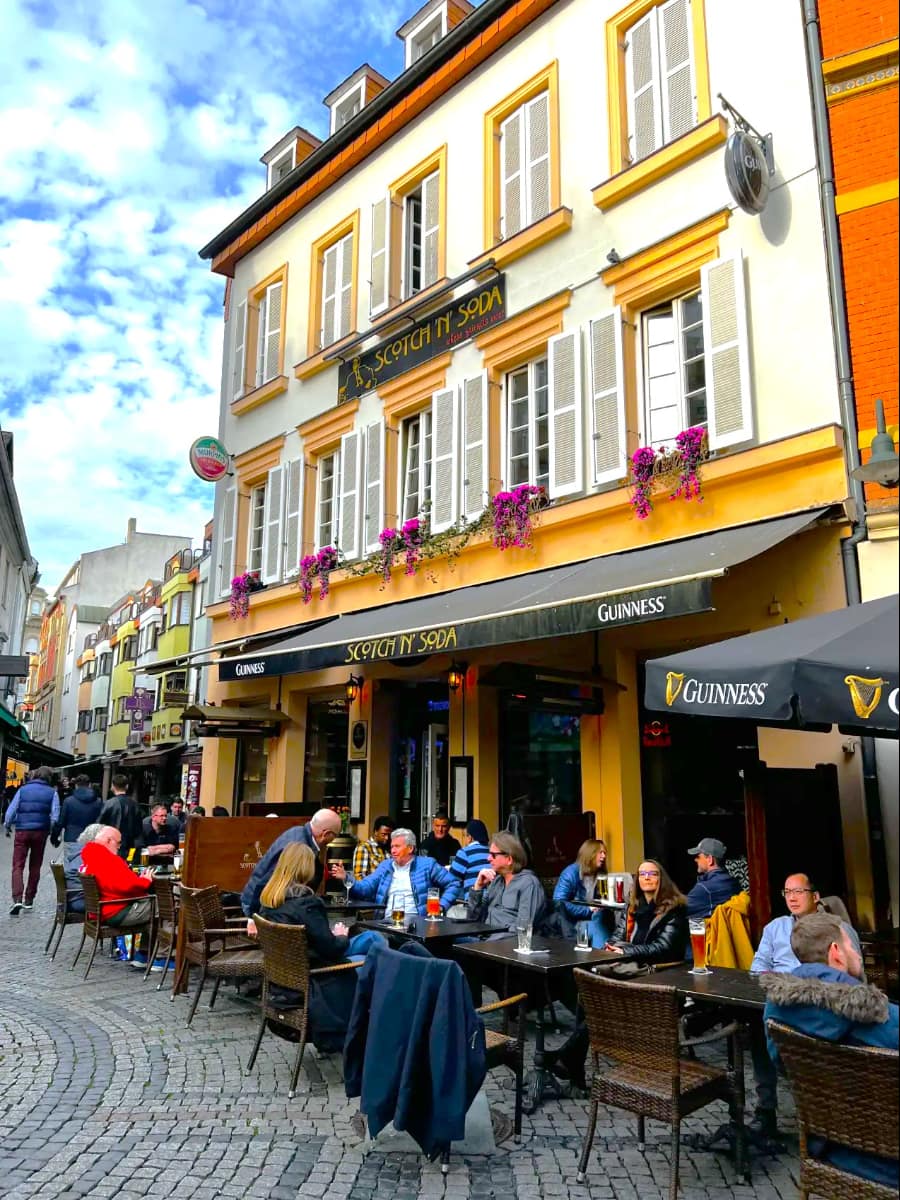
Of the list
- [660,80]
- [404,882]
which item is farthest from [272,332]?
[404,882]

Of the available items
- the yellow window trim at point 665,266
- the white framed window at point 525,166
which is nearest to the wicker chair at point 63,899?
the yellow window trim at point 665,266

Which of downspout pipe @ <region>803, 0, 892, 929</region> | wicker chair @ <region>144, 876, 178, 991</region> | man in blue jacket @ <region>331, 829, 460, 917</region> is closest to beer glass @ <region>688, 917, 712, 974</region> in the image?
downspout pipe @ <region>803, 0, 892, 929</region>

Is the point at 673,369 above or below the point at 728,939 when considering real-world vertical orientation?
above

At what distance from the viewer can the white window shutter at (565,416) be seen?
31.7 feet

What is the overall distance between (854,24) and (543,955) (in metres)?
7.98

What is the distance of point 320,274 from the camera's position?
14578 mm

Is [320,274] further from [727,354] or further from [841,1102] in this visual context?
[841,1102]

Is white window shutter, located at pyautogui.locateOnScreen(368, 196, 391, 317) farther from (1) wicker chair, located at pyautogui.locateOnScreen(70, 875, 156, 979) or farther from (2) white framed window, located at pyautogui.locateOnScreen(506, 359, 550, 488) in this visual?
(1) wicker chair, located at pyautogui.locateOnScreen(70, 875, 156, 979)

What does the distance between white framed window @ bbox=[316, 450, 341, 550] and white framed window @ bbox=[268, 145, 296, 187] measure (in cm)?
578

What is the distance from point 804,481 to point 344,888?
5398 millimetres

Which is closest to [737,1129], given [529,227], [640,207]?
[640,207]

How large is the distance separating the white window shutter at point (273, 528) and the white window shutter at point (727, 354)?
24.6 feet

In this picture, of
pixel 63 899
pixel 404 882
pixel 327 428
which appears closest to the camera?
pixel 404 882

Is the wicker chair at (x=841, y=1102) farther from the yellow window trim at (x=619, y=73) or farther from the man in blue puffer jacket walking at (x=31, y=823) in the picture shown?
the man in blue puffer jacket walking at (x=31, y=823)
